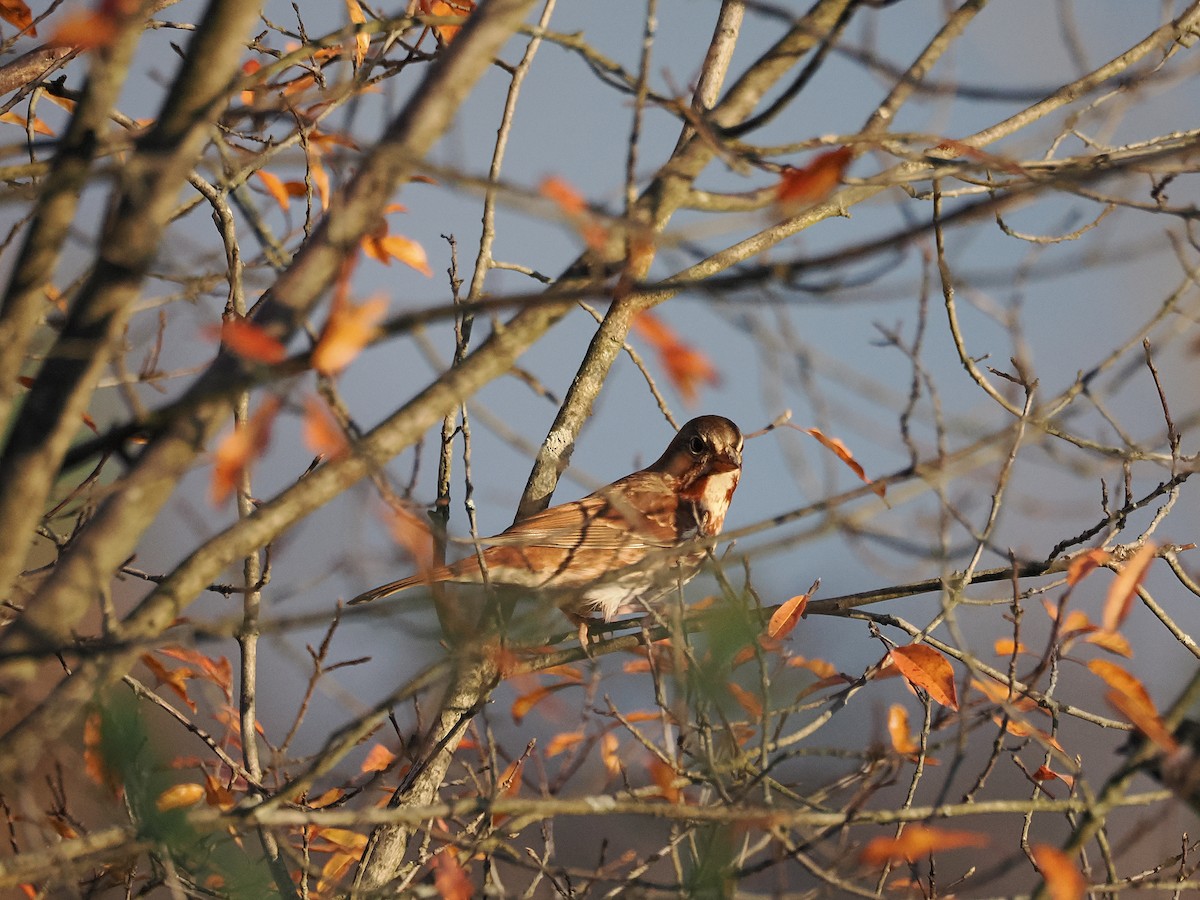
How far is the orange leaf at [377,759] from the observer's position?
392 cm

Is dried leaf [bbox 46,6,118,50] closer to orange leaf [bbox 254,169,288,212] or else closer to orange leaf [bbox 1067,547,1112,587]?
orange leaf [bbox 254,169,288,212]

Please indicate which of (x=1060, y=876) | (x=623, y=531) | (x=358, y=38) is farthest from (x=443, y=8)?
(x=1060, y=876)

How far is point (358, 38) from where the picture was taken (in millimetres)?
3635

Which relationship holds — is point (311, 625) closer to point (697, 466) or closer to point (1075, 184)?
point (1075, 184)

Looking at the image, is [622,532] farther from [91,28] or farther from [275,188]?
[91,28]

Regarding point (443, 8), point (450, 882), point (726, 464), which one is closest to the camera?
point (450, 882)

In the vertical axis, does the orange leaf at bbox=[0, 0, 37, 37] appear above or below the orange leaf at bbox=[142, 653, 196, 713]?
above

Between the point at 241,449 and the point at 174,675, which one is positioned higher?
the point at 241,449

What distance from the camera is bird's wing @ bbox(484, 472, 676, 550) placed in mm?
5113

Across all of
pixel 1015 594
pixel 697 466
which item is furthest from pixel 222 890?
pixel 697 466

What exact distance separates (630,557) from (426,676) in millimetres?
3062

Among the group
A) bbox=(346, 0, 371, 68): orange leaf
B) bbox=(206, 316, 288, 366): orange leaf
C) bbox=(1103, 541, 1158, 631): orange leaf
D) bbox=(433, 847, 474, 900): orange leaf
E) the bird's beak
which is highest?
bbox=(346, 0, 371, 68): orange leaf

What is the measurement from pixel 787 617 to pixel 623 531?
7.80 feet

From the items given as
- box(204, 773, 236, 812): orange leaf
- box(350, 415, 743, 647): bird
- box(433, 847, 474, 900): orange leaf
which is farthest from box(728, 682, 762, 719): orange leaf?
box(204, 773, 236, 812): orange leaf
